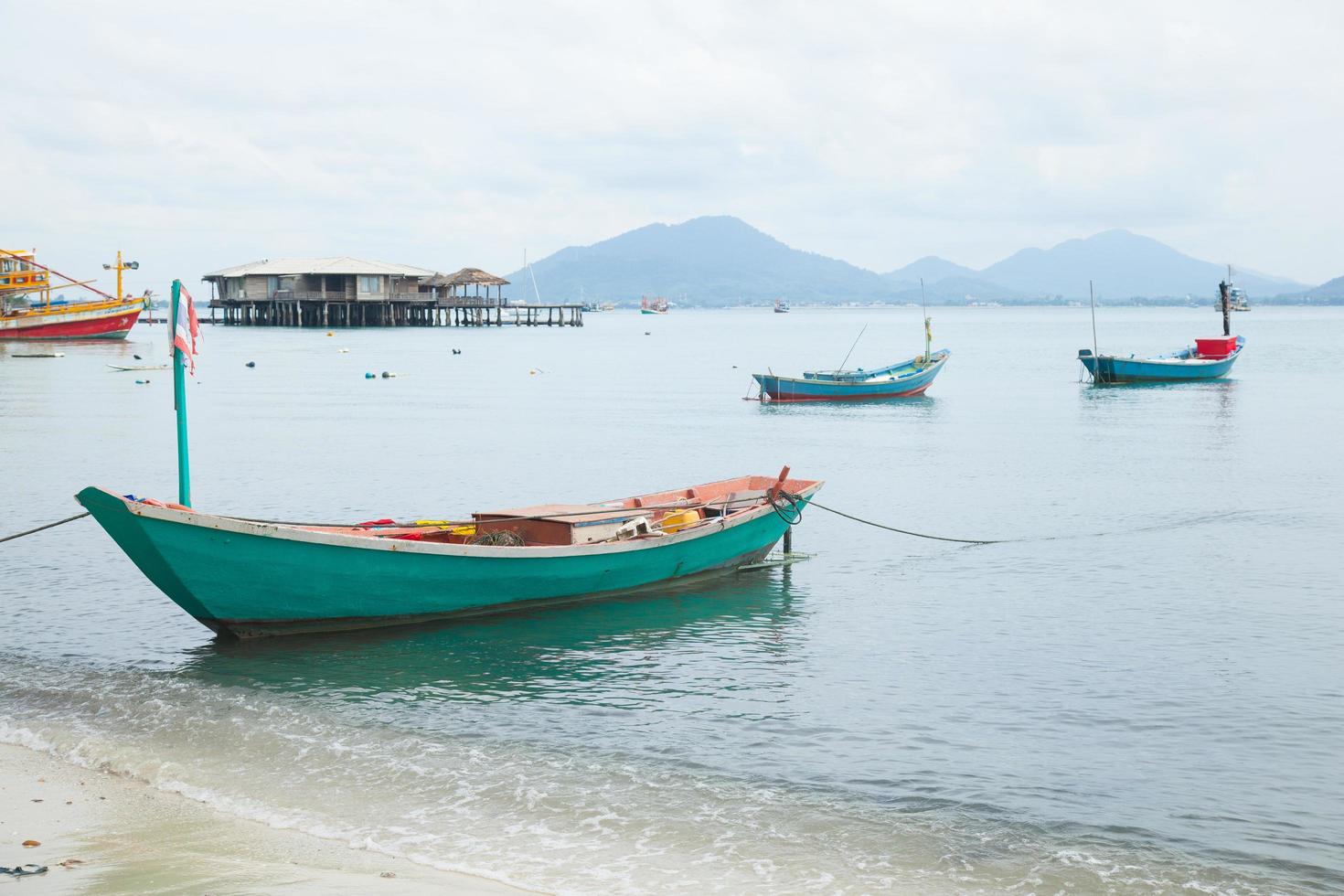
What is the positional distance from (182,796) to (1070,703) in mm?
7533

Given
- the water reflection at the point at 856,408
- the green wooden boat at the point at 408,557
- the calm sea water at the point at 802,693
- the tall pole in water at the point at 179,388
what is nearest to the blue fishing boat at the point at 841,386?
the water reflection at the point at 856,408

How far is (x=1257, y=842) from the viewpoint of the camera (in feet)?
27.9

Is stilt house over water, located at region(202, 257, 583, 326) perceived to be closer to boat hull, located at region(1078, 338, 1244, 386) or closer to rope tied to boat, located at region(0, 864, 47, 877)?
boat hull, located at region(1078, 338, 1244, 386)

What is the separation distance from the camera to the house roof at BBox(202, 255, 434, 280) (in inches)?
4205

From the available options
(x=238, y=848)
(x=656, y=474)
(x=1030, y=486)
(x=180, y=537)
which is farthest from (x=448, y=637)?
(x=1030, y=486)

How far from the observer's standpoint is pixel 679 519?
53.0 ft

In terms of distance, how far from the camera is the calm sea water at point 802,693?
841cm

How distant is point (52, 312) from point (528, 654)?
263 ft

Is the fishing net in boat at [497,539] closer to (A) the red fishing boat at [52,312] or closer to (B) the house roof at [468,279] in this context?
(A) the red fishing boat at [52,312]

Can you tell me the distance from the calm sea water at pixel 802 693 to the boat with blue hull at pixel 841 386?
56.5ft

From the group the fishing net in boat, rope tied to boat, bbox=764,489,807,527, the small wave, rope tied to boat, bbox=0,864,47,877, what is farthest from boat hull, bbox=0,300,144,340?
rope tied to boat, bbox=0,864,47,877

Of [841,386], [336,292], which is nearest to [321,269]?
[336,292]

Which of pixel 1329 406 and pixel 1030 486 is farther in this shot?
pixel 1329 406

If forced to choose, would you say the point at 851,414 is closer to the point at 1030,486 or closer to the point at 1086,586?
the point at 1030,486
